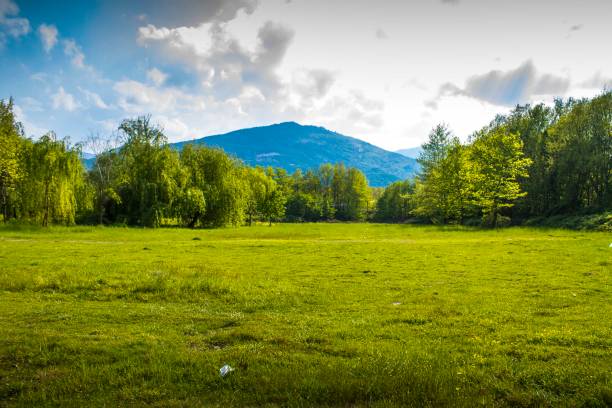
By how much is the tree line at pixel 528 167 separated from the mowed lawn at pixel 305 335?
41.2m

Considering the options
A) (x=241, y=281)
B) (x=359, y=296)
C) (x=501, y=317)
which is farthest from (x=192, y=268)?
(x=501, y=317)

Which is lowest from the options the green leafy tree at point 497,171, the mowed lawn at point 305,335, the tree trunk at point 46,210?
the mowed lawn at point 305,335

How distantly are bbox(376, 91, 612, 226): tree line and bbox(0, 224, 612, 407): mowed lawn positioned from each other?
41.2m

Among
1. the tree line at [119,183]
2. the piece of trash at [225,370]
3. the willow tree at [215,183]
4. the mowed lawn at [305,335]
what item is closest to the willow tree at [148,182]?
the tree line at [119,183]

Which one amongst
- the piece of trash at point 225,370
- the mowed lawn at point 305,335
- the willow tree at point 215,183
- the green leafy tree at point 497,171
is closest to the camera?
the mowed lawn at point 305,335

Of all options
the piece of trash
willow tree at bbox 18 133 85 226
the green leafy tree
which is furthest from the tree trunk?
the green leafy tree

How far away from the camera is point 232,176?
69.8 meters

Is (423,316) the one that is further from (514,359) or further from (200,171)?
(200,171)

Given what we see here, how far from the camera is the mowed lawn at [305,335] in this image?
736 centimetres

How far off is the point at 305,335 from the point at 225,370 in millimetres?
3038

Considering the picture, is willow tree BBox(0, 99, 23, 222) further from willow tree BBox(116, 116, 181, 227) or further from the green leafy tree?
the green leafy tree

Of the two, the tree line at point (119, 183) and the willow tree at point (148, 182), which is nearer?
the tree line at point (119, 183)

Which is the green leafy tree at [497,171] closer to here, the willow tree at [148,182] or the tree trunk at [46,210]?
the willow tree at [148,182]

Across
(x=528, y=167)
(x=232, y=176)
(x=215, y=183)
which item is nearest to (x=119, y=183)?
(x=215, y=183)
